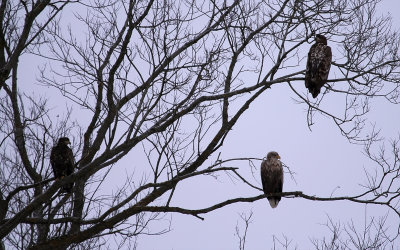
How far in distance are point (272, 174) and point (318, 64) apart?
1806 millimetres

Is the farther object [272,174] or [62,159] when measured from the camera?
[272,174]

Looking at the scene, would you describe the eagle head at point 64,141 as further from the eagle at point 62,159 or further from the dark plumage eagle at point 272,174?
the dark plumage eagle at point 272,174

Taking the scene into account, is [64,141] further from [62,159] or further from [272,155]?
[272,155]

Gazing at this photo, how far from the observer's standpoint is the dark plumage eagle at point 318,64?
5.90 m

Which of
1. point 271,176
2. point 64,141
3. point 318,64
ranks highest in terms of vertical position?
point 318,64

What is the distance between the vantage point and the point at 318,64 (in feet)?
19.8

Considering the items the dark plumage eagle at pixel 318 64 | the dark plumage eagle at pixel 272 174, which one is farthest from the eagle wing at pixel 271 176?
the dark plumage eagle at pixel 318 64

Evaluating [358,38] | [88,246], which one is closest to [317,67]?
[358,38]

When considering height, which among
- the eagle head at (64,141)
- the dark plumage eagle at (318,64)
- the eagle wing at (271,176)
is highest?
the dark plumage eagle at (318,64)

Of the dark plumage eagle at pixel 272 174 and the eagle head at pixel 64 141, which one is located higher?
the eagle head at pixel 64 141

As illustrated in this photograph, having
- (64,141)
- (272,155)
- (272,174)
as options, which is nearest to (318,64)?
(272,155)

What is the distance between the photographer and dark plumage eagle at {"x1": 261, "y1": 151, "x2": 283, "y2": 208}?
23.0ft

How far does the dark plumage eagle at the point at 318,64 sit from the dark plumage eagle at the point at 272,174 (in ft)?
4.55

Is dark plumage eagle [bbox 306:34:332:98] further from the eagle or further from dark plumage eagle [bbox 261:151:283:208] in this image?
the eagle
